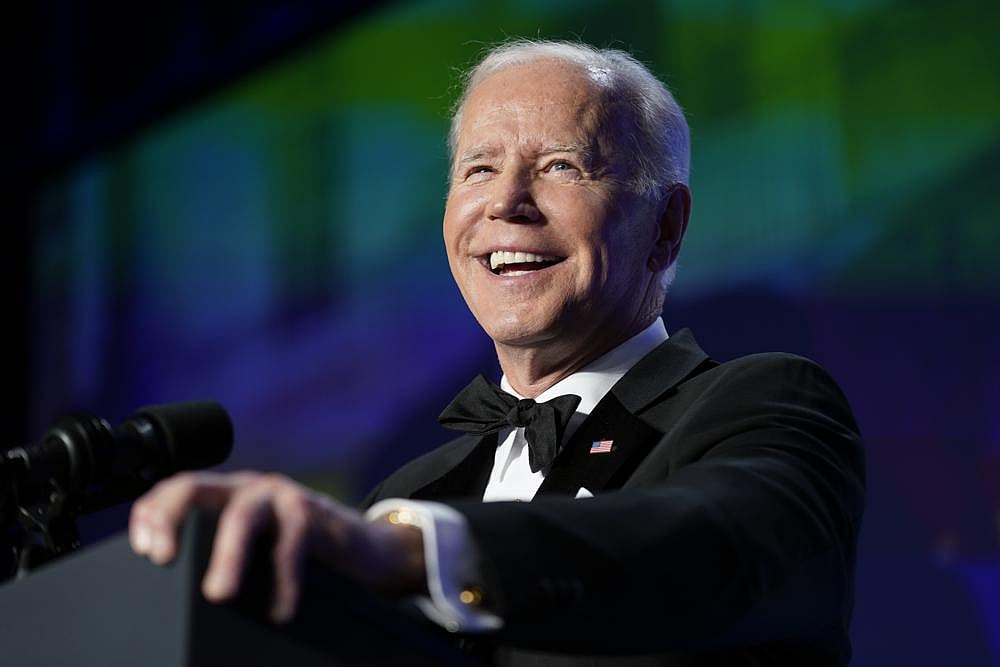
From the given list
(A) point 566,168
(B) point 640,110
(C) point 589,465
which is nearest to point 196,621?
(C) point 589,465

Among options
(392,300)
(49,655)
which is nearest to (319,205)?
(392,300)

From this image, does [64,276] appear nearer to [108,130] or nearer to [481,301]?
[108,130]

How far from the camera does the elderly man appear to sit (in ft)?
2.39

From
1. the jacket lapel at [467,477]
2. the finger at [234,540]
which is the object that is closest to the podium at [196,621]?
the finger at [234,540]

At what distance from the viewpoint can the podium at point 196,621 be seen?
65 centimetres

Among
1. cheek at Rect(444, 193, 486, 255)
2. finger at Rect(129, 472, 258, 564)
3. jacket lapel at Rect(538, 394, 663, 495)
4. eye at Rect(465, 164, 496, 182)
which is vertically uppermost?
finger at Rect(129, 472, 258, 564)

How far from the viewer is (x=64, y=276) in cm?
475

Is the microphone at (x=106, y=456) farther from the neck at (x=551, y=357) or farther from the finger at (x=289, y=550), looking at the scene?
the neck at (x=551, y=357)

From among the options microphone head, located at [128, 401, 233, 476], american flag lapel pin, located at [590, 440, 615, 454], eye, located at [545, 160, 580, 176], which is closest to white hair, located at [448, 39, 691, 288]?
eye, located at [545, 160, 580, 176]

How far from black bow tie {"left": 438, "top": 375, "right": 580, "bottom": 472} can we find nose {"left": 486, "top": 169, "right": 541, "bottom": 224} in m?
0.28

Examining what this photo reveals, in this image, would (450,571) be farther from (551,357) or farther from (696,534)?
(551,357)

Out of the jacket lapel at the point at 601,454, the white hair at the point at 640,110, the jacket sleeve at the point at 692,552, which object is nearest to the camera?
the jacket sleeve at the point at 692,552

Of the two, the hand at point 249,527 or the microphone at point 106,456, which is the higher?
the hand at point 249,527

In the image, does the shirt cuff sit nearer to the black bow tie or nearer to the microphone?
the microphone
